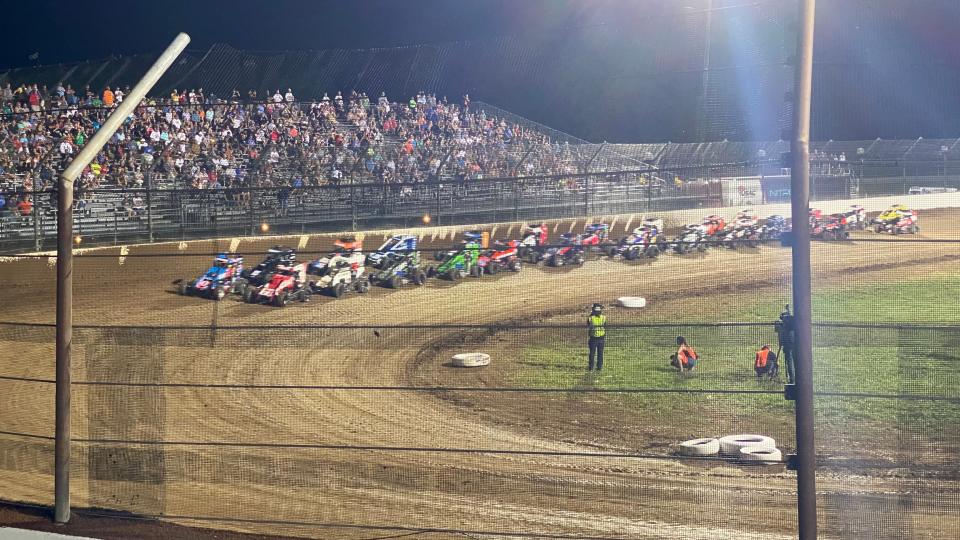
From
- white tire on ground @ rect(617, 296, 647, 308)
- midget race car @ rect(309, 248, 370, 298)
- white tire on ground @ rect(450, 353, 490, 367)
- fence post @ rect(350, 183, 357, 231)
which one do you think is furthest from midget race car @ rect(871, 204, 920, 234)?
white tire on ground @ rect(450, 353, 490, 367)

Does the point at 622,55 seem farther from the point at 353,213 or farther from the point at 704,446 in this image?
the point at 704,446

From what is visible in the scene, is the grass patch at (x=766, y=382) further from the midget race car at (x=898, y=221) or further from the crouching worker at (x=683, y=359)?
the midget race car at (x=898, y=221)

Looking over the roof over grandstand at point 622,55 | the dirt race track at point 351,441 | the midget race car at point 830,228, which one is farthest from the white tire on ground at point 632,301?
the roof over grandstand at point 622,55

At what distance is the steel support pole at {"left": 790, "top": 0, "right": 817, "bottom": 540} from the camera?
485 centimetres

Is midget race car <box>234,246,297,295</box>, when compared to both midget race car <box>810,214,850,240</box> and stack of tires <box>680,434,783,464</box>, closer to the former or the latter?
stack of tires <box>680,434,783,464</box>

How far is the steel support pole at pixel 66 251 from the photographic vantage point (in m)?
6.00

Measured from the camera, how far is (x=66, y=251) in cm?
628

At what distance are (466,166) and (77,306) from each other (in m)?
13.7

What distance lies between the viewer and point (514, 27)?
35.1 metres

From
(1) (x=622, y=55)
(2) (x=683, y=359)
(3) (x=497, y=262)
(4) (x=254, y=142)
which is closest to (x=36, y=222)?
(3) (x=497, y=262)

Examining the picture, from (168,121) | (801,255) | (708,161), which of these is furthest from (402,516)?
(708,161)

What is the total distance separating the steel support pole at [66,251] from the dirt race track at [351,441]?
75cm

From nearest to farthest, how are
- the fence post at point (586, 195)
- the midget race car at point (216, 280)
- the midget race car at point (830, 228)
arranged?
the midget race car at point (216, 280) < the midget race car at point (830, 228) < the fence post at point (586, 195)

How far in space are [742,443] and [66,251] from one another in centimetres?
667
